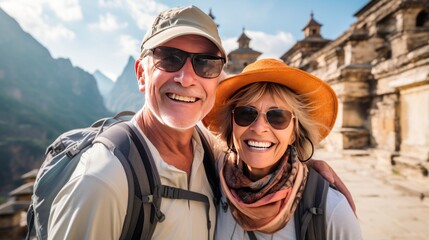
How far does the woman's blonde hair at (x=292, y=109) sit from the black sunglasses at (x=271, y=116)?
7 centimetres

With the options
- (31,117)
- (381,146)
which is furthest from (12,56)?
(381,146)

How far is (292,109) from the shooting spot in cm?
178

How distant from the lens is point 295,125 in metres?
1.86

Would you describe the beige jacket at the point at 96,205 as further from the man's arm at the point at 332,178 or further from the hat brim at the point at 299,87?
the man's arm at the point at 332,178

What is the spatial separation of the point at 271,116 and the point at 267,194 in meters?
0.54

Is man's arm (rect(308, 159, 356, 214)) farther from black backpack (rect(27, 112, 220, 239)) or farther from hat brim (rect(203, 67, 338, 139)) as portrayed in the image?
black backpack (rect(27, 112, 220, 239))

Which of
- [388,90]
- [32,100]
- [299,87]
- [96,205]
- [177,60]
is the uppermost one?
[32,100]

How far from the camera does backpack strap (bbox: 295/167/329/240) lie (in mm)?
1391

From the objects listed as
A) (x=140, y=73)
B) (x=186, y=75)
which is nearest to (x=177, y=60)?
(x=186, y=75)

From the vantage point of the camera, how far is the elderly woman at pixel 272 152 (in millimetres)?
1499

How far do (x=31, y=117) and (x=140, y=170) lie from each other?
8780 centimetres

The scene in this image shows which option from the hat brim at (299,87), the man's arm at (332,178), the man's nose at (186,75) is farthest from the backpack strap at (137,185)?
the man's arm at (332,178)

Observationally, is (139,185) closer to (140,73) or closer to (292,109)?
(140,73)

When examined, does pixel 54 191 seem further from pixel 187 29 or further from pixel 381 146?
pixel 381 146
